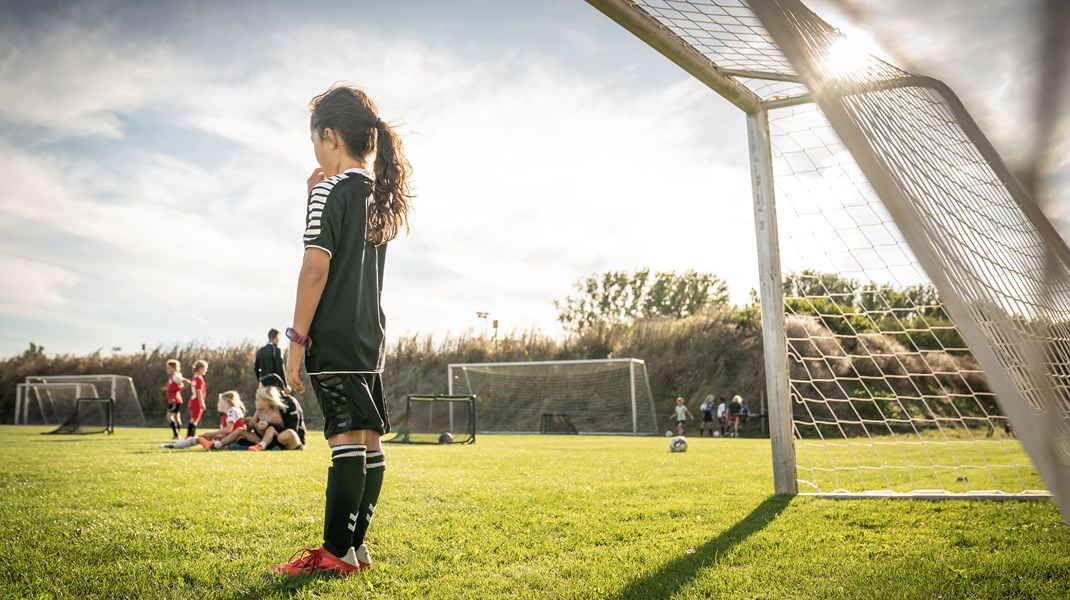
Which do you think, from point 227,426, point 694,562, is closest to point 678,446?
point 227,426

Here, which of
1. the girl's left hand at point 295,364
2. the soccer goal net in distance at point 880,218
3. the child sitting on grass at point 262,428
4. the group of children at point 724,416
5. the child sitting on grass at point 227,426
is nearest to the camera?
the soccer goal net in distance at point 880,218

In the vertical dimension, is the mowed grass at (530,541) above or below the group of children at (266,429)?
below

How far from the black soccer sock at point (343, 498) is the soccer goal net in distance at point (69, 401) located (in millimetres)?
29416

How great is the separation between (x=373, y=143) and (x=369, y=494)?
1664 millimetres

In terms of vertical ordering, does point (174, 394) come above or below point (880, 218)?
below

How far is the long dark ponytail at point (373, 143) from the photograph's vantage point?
3.46 meters

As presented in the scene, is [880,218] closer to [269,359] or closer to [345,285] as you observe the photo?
[345,285]

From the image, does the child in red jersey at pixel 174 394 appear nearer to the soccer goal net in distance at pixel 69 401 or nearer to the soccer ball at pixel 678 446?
the soccer ball at pixel 678 446

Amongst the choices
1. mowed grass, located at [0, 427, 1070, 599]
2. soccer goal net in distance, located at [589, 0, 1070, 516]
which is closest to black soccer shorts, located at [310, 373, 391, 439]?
mowed grass, located at [0, 427, 1070, 599]

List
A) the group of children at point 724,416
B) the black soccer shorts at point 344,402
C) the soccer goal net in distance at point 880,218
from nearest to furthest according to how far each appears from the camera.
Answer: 1. the soccer goal net in distance at point 880,218
2. the black soccer shorts at point 344,402
3. the group of children at point 724,416

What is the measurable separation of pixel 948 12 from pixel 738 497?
517 centimetres

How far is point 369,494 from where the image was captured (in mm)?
3346

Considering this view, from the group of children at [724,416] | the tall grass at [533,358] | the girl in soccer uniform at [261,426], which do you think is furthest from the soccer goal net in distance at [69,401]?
the group of children at [724,416]

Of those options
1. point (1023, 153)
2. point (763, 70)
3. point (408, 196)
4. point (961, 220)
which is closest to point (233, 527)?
point (408, 196)
